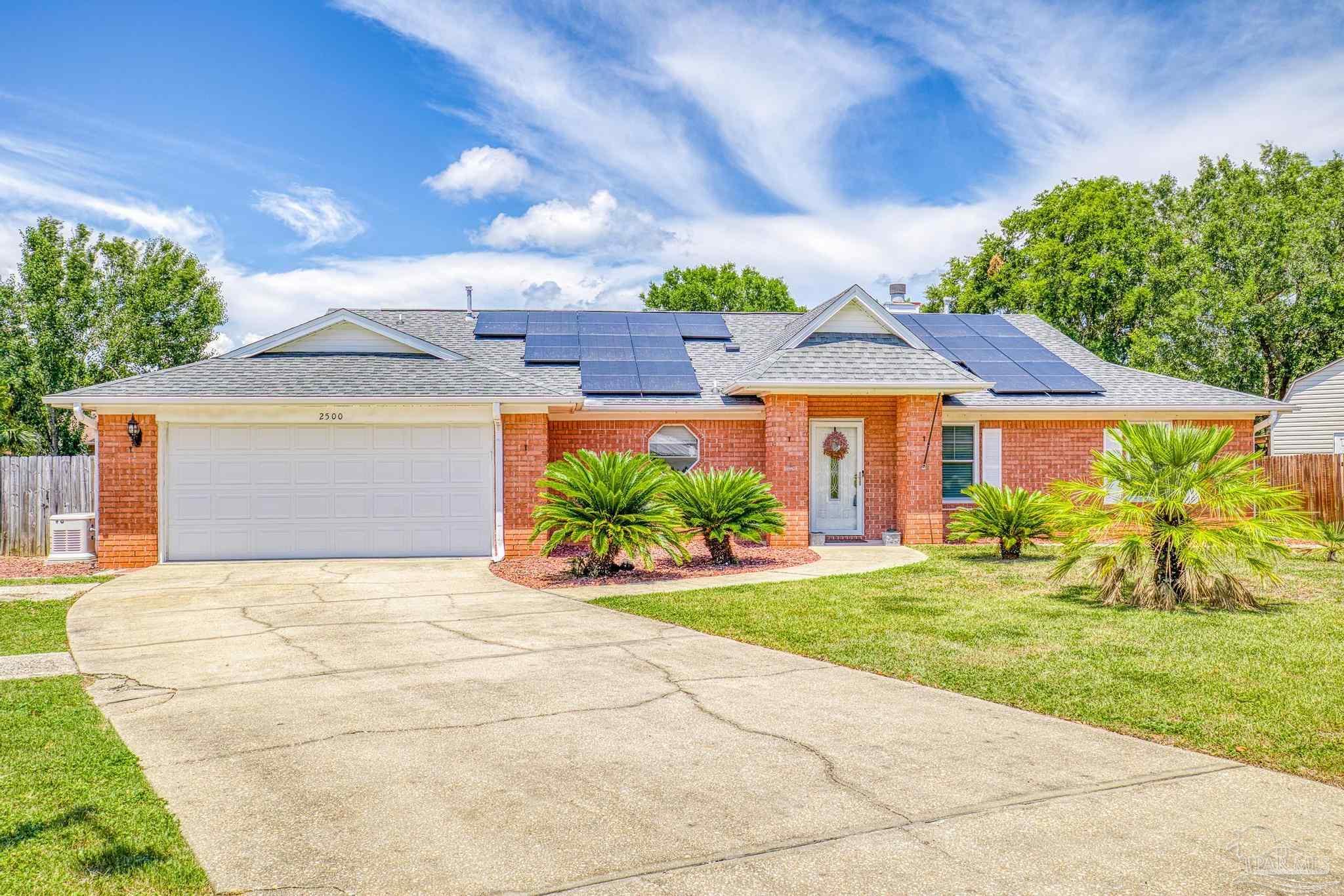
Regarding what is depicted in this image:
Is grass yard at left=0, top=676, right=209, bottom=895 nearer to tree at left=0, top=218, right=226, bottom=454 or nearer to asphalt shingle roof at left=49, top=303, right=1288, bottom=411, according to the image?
asphalt shingle roof at left=49, top=303, right=1288, bottom=411

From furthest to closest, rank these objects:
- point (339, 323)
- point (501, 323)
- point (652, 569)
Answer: point (501, 323) → point (339, 323) → point (652, 569)

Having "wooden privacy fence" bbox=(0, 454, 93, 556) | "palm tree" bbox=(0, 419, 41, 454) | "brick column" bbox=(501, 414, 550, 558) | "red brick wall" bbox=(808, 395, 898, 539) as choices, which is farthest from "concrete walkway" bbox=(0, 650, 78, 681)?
"palm tree" bbox=(0, 419, 41, 454)

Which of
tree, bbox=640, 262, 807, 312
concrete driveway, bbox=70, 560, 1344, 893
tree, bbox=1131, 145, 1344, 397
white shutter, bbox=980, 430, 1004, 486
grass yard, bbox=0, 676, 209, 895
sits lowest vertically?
concrete driveway, bbox=70, 560, 1344, 893

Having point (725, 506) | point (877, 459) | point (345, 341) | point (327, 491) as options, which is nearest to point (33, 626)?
point (327, 491)

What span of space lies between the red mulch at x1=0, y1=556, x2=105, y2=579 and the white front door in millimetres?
12447

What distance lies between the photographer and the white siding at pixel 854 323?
17.9 meters

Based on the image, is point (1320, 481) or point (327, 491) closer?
point (327, 491)

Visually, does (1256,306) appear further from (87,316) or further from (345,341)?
(87,316)

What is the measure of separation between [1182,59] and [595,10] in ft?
39.2

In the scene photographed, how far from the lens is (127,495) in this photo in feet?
46.7

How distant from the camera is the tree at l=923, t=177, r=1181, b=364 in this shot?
3325 cm

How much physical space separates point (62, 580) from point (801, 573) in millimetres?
10823

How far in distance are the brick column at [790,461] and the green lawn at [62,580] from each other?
10.8 m

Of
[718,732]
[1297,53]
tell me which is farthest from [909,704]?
[1297,53]
